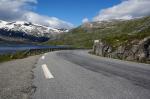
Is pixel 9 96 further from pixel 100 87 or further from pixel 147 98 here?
pixel 147 98

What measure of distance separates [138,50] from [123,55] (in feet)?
10.3

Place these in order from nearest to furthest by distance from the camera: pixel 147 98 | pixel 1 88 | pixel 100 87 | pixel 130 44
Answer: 1. pixel 147 98
2. pixel 100 87
3. pixel 1 88
4. pixel 130 44

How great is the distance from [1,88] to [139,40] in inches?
901

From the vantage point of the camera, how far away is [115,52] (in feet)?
112

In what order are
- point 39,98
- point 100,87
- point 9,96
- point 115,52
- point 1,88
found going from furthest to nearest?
1. point 115,52
2. point 1,88
3. point 100,87
4. point 9,96
5. point 39,98

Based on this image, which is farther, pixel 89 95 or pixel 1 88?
pixel 1 88

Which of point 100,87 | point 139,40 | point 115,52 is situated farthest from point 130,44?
point 100,87

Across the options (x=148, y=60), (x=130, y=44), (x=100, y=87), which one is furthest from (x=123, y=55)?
(x=100, y=87)

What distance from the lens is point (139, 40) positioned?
1171 inches

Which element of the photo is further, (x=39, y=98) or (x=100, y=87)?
(x=100, y=87)

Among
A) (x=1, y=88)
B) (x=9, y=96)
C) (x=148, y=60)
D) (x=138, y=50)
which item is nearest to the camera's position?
Result: (x=9, y=96)

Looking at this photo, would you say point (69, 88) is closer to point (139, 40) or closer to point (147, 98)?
point (147, 98)

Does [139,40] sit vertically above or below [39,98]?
above

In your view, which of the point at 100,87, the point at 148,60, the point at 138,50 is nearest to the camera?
the point at 100,87
